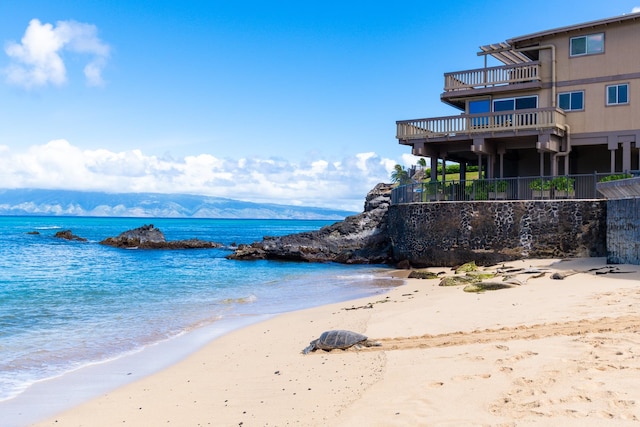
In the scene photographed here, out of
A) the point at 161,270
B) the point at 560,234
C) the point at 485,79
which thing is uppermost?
the point at 485,79

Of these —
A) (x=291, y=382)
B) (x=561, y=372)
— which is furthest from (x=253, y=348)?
(x=561, y=372)

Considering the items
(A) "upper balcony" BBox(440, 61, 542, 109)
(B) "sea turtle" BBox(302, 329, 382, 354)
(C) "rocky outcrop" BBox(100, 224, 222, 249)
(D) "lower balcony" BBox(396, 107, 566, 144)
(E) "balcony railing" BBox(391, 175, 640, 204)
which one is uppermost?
(A) "upper balcony" BBox(440, 61, 542, 109)

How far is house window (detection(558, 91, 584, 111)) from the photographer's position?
2919 cm

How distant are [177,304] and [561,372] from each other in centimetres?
1529

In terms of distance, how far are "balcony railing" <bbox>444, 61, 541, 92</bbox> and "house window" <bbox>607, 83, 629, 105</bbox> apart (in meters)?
3.49

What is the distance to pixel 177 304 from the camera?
784 inches

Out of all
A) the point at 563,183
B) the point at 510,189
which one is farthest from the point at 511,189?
the point at 563,183

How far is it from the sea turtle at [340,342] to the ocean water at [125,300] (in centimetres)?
453

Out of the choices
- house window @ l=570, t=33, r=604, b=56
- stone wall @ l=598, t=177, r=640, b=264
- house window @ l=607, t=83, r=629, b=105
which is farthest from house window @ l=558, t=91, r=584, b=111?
stone wall @ l=598, t=177, r=640, b=264

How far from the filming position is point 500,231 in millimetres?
25938

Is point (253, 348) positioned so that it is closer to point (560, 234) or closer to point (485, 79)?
point (560, 234)

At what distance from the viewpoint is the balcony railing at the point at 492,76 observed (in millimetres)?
30177

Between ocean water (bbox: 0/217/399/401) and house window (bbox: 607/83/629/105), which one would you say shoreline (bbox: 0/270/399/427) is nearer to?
ocean water (bbox: 0/217/399/401)

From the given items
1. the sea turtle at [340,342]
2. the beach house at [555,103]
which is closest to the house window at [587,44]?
the beach house at [555,103]
